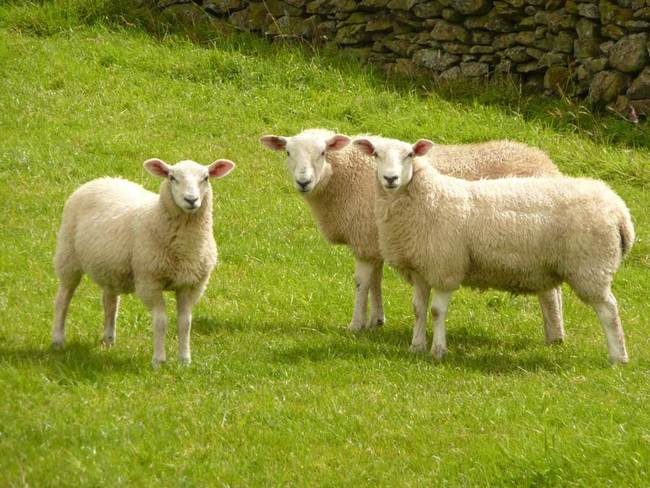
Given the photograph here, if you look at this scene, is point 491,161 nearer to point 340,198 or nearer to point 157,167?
point 340,198

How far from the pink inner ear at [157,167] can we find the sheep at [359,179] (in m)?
1.43

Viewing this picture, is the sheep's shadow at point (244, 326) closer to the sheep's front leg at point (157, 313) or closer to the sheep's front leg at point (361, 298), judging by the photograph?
the sheep's front leg at point (361, 298)

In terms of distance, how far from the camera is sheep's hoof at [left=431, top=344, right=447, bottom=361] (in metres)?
8.29

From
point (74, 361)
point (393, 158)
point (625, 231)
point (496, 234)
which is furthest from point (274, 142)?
point (625, 231)

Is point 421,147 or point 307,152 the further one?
point 307,152

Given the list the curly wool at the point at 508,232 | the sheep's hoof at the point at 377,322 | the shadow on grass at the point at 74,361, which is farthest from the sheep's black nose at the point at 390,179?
the shadow on grass at the point at 74,361

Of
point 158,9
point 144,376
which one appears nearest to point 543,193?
point 144,376

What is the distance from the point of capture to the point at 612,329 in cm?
808

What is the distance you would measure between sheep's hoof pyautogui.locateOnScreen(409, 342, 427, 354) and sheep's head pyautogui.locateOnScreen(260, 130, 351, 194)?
4.61 ft

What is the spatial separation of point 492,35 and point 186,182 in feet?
27.7

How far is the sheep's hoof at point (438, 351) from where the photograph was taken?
8.29 meters

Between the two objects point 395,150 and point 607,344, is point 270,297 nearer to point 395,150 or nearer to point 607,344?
point 395,150

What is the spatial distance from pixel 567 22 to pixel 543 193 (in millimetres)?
6749

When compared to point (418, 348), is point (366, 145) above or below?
above
